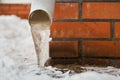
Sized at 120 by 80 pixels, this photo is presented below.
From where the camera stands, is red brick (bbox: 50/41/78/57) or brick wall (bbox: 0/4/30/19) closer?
red brick (bbox: 50/41/78/57)

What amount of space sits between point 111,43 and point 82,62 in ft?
0.45

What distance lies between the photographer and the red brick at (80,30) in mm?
1214

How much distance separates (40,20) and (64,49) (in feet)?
0.50

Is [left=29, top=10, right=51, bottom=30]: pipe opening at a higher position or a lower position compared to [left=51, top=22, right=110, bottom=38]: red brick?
higher

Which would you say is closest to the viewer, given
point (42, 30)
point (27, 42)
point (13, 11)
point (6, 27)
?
point (42, 30)

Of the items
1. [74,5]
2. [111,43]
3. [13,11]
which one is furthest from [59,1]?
[13,11]

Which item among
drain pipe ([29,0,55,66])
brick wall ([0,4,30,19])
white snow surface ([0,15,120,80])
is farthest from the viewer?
brick wall ([0,4,30,19])

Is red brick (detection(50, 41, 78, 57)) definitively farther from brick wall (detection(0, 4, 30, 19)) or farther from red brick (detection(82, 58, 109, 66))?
brick wall (detection(0, 4, 30, 19))

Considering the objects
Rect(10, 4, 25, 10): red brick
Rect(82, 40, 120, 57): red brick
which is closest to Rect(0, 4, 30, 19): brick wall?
Rect(10, 4, 25, 10): red brick

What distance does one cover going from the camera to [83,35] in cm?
122

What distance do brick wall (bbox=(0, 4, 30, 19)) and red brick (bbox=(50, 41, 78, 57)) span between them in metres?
0.54

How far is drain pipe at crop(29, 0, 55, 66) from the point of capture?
1154 mm

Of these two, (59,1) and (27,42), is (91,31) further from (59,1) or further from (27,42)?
(27,42)

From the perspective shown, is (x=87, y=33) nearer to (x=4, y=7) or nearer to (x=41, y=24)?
(x=41, y=24)
